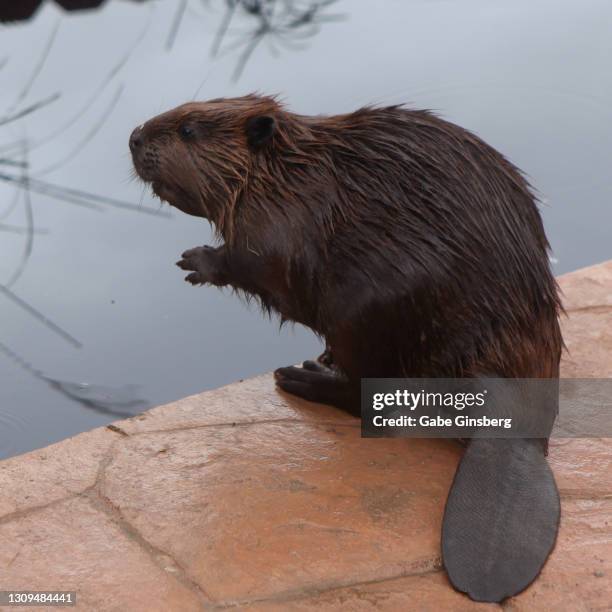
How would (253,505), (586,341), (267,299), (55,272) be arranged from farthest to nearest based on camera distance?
1. (55,272)
2. (586,341)
3. (267,299)
4. (253,505)

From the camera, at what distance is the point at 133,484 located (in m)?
2.63

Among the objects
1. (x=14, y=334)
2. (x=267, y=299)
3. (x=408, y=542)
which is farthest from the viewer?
(x=14, y=334)

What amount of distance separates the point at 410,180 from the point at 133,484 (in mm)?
1035

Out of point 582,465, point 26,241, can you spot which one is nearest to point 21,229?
point 26,241

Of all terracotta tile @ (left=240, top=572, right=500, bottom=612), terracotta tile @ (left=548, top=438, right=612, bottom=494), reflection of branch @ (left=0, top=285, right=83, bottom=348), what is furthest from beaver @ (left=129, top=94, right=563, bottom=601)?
reflection of branch @ (left=0, top=285, right=83, bottom=348)

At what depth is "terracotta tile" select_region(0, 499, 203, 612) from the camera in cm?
219

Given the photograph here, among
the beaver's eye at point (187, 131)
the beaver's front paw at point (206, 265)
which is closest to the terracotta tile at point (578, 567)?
the beaver's front paw at point (206, 265)

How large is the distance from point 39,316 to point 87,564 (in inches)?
69.3

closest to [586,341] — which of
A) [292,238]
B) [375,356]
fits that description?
[375,356]

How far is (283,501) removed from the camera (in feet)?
8.31

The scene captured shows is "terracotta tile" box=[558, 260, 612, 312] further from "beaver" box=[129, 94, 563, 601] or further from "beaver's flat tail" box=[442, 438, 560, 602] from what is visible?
"beaver's flat tail" box=[442, 438, 560, 602]

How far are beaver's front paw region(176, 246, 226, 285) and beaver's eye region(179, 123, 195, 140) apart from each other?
31cm

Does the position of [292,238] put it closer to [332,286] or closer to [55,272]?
[332,286]

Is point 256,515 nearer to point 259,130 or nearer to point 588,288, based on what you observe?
point 259,130
